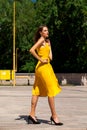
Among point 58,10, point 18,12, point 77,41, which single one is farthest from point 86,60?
point 18,12

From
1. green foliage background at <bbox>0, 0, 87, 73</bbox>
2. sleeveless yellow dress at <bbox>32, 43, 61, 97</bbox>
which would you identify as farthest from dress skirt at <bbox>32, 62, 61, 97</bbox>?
green foliage background at <bbox>0, 0, 87, 73</bbox>

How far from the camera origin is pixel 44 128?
8.62 meters

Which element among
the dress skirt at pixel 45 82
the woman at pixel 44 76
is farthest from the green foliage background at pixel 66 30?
the dress skirt at pixel 45 82

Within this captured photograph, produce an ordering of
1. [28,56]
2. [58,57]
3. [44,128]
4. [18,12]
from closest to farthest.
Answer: [44,128], [58,57], [28,56], [18,12]

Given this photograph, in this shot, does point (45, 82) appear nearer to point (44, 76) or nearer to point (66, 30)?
point (44, 76)

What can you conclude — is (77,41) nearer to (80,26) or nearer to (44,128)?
(80,26)

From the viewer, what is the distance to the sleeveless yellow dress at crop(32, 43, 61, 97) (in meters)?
9.10

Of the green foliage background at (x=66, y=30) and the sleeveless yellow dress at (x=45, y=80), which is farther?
the green foliage background at (x=66, y=30)

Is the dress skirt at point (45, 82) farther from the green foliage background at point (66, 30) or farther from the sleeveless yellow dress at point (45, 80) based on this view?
the green foliage background at point (66, 30)

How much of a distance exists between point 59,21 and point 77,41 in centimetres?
286

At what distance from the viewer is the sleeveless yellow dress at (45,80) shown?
9.10 meters

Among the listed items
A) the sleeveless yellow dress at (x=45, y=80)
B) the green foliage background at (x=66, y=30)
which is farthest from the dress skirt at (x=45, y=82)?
the green foliage background at (x=66, y=30)

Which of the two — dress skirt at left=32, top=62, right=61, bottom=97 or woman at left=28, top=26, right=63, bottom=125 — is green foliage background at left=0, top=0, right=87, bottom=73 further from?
dress skirt at left=32, top=62, right=61, bottom=97

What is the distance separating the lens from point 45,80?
29.9ft
